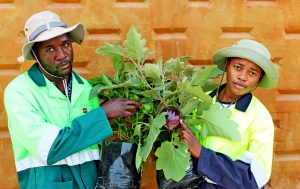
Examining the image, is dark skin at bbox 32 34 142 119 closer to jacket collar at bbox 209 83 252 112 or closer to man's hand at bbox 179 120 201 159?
man's hand at bbox 179 120 201 159

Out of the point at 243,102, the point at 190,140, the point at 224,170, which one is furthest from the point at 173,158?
the point at 243,102

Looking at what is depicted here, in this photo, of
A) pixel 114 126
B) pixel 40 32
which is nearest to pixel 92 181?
pixel 114 126

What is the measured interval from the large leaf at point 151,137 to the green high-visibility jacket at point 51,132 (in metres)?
0.17

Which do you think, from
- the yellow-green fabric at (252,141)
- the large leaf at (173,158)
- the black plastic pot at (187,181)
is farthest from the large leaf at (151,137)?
the yellow-green fabric at (252,141)

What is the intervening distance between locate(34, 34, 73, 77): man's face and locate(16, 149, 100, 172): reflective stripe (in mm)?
383

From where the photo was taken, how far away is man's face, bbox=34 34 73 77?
8.52ft

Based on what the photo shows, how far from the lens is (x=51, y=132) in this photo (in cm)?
245

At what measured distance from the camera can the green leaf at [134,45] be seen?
260 cm

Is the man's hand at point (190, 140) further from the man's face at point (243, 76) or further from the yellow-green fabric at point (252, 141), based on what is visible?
the man's face at point (243, 76)

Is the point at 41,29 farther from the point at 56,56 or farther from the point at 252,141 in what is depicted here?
the point at 252,141

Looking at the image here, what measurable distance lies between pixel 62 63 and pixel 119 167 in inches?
21.5

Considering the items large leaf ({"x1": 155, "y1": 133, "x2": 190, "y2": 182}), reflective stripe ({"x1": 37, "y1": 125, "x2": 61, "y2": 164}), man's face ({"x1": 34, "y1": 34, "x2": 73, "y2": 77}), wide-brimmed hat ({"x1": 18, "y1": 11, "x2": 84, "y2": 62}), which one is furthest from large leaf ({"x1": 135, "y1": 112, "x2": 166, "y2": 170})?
wide-brimmed hat ({"x1": 18, "y1": 11, "x2": 84, "y2": 62})

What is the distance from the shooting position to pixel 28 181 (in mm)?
2584

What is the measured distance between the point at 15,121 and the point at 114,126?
476 mm
